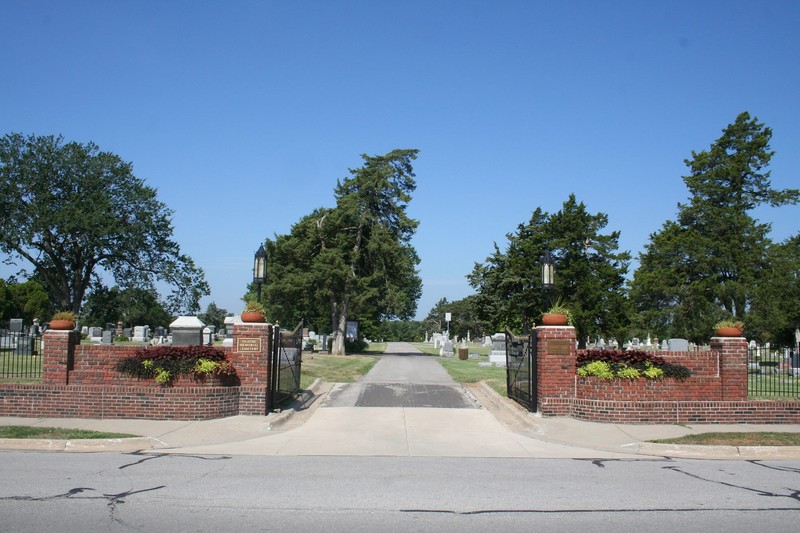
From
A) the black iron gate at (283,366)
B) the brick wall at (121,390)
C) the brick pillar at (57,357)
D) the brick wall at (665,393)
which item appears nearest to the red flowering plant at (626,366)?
the brick wall at (665,393)

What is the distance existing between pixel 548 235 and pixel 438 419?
33.7m

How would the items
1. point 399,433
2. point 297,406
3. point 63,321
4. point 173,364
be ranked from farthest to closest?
point 297,406 → point 63,321 → point 173,364 → point 399,433

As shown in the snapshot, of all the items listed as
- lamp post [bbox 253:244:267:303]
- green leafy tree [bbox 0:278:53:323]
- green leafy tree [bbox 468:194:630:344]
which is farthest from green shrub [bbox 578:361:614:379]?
green leafy tree [bbox 0:278:53:323]

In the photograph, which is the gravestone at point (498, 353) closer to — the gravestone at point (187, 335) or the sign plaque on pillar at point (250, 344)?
the gravestone at point (187, 335)

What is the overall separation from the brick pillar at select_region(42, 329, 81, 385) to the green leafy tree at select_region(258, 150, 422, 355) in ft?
96.5

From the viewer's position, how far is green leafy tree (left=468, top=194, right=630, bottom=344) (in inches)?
1791

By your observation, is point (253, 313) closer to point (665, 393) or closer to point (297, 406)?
point (297, 406)

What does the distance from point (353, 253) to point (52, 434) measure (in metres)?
34.8

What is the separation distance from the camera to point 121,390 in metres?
14.3

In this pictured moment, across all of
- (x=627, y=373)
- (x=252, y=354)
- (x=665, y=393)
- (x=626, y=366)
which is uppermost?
(x=252, y=354)

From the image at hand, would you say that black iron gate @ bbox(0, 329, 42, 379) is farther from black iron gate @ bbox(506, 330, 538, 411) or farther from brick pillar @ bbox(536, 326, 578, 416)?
brick pillar @ bbox(536, 326, 578, 416)

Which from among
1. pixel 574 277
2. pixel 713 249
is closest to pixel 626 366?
pixel 574 277

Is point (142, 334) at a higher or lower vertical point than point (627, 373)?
lower

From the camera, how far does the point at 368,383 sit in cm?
2409
